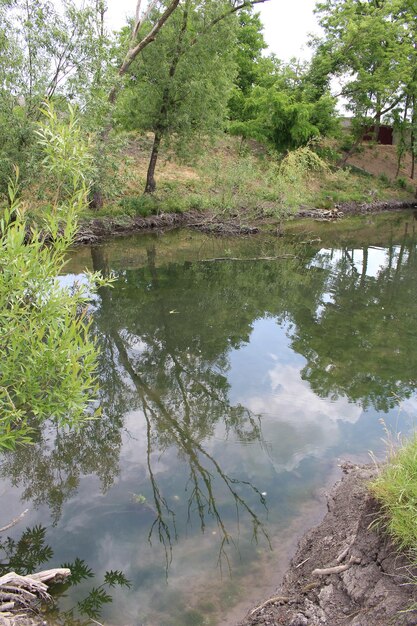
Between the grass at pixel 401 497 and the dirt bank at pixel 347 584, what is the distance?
13 cm

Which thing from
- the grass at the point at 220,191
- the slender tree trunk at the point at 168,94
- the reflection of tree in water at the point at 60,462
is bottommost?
the reflection of tree in water at the point at 60,462

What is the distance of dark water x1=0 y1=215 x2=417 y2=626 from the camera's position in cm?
521

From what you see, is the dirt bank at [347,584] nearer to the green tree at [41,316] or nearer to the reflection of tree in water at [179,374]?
the reflection of tree in water at [179,374]

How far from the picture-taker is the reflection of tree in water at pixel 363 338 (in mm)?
9594

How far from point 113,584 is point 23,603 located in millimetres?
944

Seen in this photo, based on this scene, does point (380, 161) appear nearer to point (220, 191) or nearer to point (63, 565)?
point (220, 191)

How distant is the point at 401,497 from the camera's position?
14.0ft

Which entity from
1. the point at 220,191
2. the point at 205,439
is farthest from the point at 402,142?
the point at 205,439

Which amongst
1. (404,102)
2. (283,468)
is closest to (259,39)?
(404,102)

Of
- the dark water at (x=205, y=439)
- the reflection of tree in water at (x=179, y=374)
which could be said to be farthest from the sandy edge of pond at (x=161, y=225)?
the reflection of tree in water at (x=179, y=374)

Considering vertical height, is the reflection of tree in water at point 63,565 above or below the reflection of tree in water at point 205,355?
below

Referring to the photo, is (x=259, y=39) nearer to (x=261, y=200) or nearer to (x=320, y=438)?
(x=261, y=200)

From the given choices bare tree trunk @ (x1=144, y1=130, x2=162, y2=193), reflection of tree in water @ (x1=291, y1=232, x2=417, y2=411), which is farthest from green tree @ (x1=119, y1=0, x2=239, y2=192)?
reflection of tree in water @ (x1=291, y1=232, x2=417, y2=411)

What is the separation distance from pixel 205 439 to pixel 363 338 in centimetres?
586
